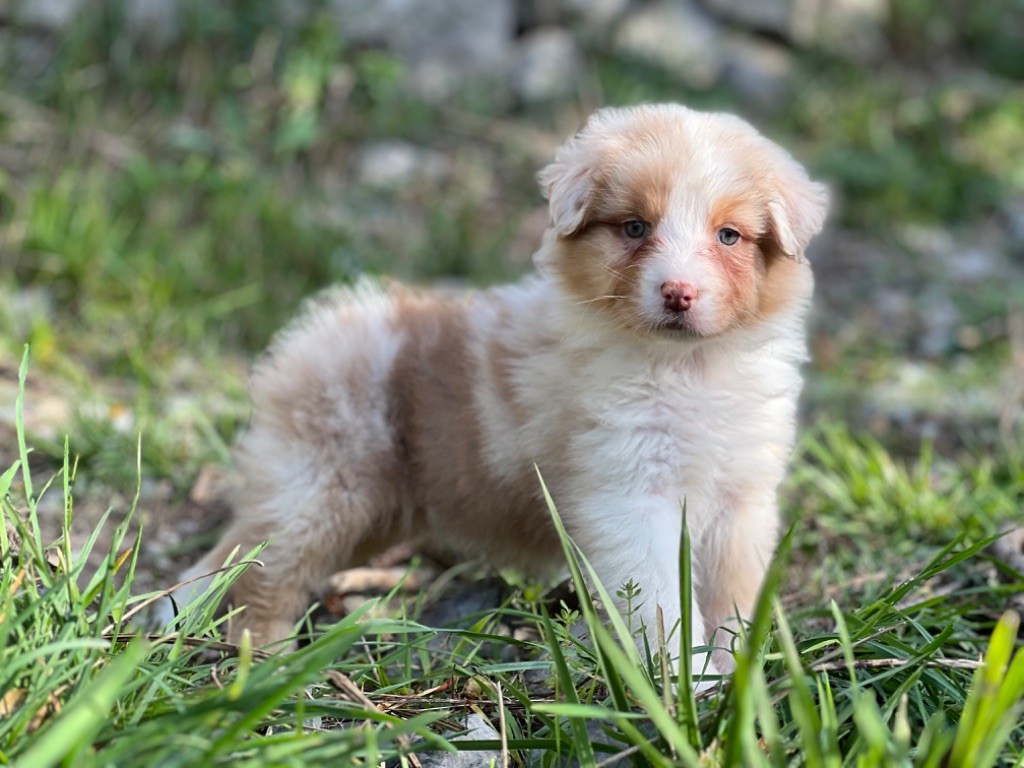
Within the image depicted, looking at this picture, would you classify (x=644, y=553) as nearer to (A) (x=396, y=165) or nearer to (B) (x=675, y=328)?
(B) (x=675, y=328)

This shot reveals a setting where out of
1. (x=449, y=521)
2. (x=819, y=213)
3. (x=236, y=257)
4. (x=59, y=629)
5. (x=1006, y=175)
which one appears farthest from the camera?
Answer: (x=1006, y=175)

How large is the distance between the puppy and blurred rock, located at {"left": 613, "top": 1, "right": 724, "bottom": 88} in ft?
18.2

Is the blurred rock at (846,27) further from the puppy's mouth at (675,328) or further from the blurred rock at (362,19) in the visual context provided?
the puppy's mouth at (675,328)

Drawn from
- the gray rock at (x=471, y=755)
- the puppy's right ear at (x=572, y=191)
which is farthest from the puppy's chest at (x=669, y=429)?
the gray rock at (x=471, y=755)

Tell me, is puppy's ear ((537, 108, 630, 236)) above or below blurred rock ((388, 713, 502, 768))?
above

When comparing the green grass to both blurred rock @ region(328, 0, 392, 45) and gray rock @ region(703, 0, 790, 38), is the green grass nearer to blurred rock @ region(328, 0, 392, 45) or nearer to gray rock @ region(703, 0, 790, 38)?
blurred rock @ region(328, 0, 392, 45)

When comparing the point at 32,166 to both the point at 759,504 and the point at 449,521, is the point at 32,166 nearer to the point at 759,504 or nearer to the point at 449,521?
the point at 449,521

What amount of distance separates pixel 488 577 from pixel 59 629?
1.73 metres

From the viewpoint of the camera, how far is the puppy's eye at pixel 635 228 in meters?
2.80

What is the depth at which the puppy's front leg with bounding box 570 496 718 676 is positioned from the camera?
2.70m

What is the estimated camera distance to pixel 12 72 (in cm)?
668

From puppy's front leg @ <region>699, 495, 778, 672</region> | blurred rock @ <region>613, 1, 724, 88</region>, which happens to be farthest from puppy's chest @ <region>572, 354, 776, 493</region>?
blurred rock @ <region>613, 1, 724, 88</region>

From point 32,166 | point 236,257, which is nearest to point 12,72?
point 32,166

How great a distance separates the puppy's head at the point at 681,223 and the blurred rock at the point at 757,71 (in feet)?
19.7
